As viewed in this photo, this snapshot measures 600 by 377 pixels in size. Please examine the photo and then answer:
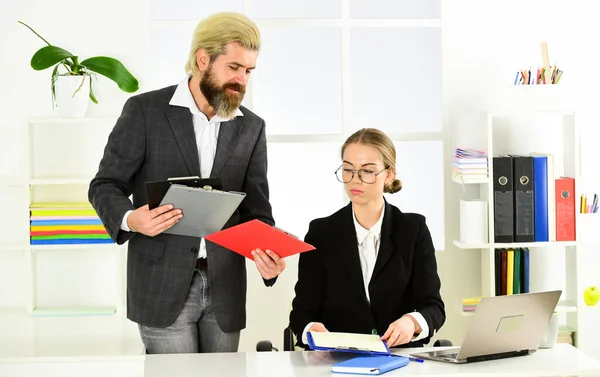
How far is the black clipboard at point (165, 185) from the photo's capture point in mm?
2490

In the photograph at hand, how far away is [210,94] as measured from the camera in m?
2.74

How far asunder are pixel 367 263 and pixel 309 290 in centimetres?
23

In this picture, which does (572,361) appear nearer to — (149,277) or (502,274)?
(149,277)

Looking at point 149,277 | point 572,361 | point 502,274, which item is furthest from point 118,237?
point 502,274

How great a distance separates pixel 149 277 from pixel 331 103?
2107 millimetres

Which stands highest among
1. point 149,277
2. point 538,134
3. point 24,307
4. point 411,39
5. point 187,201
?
point 411,39

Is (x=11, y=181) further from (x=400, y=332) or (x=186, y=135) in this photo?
(x=400, y=332)

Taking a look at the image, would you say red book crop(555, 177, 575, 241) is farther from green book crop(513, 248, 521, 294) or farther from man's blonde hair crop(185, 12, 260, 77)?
man's blonde hair crop(185, 12, 260, 77)

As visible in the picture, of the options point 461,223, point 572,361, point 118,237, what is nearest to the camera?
point 572,361

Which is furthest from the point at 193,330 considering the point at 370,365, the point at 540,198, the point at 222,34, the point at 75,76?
the point at 540,198

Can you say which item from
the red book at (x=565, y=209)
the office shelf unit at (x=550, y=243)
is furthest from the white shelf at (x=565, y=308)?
the red book at (x=565, y=209)

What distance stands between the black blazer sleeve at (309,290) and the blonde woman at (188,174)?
246mm

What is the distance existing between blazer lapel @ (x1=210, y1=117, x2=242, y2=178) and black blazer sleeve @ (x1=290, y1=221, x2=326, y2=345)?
1.48ft

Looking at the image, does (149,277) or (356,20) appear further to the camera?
(356,20)
